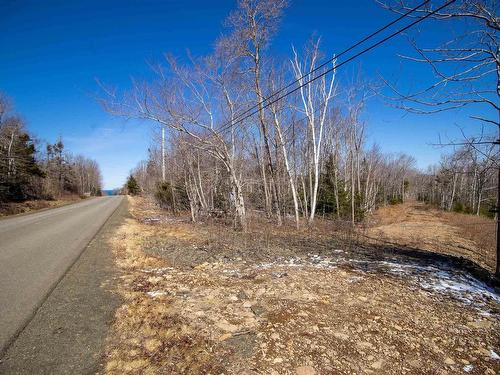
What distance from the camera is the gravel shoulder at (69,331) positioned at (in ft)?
9.96

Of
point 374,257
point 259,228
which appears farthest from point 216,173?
point 374,257

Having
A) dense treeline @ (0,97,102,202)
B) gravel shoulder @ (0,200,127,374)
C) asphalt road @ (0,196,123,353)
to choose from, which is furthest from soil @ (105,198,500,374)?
dense treeline @ (0,97,102,202)

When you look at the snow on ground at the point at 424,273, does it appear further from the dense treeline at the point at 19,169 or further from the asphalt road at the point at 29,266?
the dense treeline at the point at 19,169

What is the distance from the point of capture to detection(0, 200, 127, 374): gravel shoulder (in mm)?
3035

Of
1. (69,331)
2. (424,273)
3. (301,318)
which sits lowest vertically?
(69,331)

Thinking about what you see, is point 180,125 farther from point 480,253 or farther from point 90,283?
point 480,253

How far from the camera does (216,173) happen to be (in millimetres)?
18250

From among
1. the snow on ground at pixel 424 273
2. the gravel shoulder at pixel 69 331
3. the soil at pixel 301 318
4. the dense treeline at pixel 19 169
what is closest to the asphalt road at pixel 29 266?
the gravel shoulder at pixel 69 331

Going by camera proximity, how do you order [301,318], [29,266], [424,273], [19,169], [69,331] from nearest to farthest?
[69,331] < [301,318] < [424,273] < [29,266] < [19,169]

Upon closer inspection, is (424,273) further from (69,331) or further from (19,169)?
(19,169)

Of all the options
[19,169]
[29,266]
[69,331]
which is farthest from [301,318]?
[19,169]

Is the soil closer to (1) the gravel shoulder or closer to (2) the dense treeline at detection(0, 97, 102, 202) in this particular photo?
(1) the gravel shoulder

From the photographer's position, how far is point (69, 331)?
3.70m

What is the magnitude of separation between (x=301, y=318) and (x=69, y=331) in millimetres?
3133
